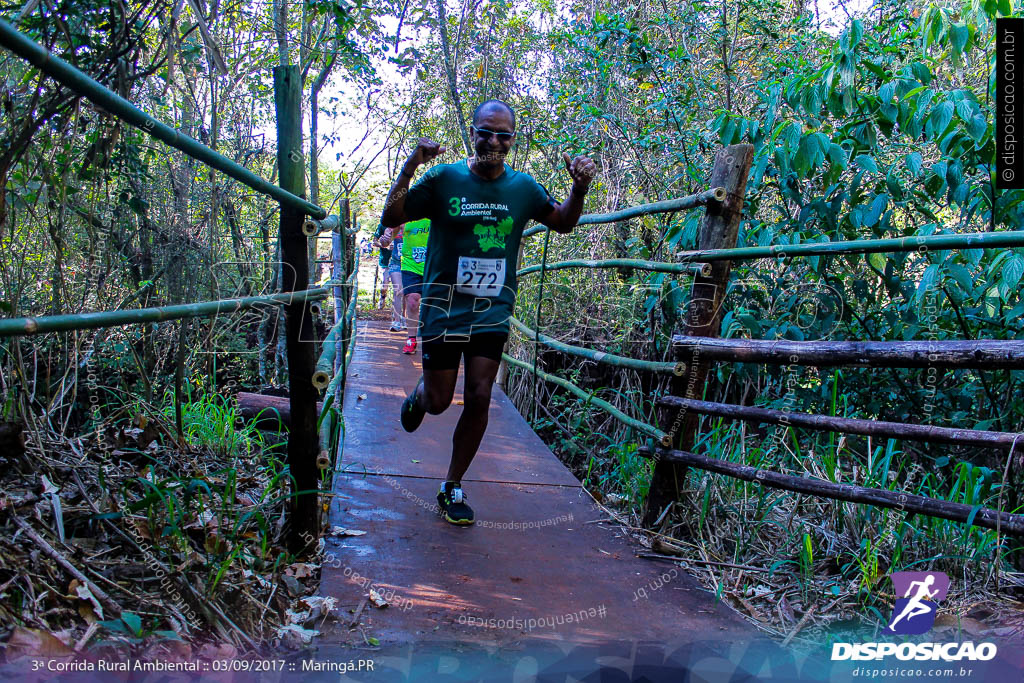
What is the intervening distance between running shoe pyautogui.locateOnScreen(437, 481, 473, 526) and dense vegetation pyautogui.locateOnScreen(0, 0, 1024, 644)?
0.60m

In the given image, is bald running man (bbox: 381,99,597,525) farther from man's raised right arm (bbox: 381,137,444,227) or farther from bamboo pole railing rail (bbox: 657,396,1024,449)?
bamboo pole railing rail (bbox: 657,396,1024,449)

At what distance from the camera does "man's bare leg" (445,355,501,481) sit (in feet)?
9.50

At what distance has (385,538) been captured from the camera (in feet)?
8.44

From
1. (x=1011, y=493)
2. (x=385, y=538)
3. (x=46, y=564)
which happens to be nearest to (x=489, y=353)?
(x=385, y=538)

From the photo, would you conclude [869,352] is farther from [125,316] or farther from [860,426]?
[125,316]

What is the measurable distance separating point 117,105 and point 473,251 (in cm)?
161

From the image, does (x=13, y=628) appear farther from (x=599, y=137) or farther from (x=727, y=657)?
(x=599, y=137)

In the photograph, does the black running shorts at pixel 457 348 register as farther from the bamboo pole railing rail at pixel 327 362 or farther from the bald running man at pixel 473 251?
the bamboo pole railing rail at pixel 327 362

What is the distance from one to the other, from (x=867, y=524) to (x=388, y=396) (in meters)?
2.93

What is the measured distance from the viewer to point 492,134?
9.11 feet

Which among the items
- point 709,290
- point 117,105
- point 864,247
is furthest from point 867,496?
point 117,105

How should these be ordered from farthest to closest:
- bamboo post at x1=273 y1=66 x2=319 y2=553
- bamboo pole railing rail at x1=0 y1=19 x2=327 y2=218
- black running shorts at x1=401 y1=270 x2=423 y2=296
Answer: black running shorts at x1=401 y1=270 x2=423 y2=296
bamboo post at x1=273 y1=66 x2=319 y2=553
bamboo pole railing rail at x1=0 y1=19 x2=327 y2=218

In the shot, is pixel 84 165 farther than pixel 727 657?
Yes

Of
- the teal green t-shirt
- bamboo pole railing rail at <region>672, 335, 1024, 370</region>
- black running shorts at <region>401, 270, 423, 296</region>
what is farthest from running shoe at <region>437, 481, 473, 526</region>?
black running shorts at <region>401, 270, 423, 296</region>
